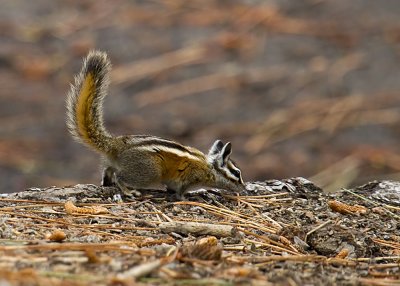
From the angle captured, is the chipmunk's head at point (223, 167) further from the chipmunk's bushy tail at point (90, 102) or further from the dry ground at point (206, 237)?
the chipmunk's bushy tail at point (90, 102)

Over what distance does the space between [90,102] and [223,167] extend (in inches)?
39.2

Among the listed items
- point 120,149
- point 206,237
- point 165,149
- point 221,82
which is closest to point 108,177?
point 120,149

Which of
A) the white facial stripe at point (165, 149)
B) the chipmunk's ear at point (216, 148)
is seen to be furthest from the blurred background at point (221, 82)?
the white facial stripe at point (165, 149)

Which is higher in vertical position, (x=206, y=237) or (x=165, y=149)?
Result: (x=165, y=149)

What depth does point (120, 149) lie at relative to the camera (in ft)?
19.1

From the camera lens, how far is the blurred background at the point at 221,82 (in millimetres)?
10609

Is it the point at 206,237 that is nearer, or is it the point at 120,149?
the point at 206,237

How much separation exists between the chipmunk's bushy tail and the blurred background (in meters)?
4.13

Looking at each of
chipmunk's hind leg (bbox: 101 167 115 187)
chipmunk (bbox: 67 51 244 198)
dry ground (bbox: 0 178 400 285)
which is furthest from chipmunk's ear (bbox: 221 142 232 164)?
chipmunk's hind leg (bbox: 101 167 115 187)

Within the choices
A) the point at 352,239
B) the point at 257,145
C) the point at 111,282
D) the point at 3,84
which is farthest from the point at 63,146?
the point at 111,282

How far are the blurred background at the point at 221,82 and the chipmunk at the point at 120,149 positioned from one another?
155 inches

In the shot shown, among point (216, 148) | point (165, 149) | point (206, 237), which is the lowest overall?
point (206, 237)

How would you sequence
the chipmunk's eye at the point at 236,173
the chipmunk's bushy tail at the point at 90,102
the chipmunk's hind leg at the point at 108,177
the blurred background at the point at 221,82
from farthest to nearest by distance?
the blurred background at the point at 221,82 → the chipmunk's eye at the point at 236,173 → the chipmunk's hind leg at the point at 108,177 → the chipmunk's bushy tail at the point at 90,102

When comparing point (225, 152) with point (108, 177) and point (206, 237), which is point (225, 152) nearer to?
point (108, 177)
